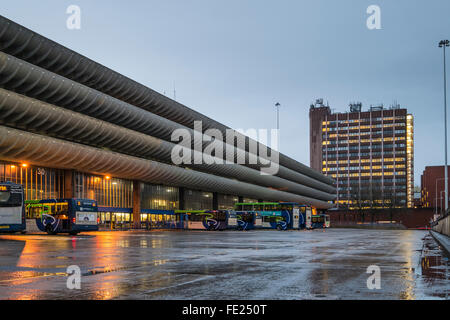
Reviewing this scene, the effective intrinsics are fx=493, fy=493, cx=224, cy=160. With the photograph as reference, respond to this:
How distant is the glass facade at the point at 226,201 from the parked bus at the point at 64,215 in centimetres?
6252

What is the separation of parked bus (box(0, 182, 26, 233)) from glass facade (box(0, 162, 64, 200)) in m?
21.0

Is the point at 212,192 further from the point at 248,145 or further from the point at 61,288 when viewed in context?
the point at 61,288

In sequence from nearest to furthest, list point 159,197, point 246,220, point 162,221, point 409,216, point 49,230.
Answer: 1. point 49,230
2. point 246,220
3. point 162,221
4. point 159,197
5. point 409,216

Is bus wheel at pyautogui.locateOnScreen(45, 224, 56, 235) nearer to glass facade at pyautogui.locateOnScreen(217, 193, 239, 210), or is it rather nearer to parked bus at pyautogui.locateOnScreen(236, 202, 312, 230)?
parked bus at pyautogui.locateOnScreen(236, 202, 312, 230)

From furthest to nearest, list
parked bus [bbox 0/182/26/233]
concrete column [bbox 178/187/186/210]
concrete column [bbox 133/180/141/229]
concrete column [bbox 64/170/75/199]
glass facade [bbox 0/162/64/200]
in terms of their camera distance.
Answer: concrete column [bbox 178/187/186/210], concrete column [bbox 133/180/141/229], concrete column [bbox 64/170/75/199], glass facade [bbox 0/162/64/200], parked bus [bbox 0/182/26/233]

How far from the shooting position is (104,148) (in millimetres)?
66938

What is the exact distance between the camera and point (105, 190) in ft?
236

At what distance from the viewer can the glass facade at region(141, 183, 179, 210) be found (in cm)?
8242

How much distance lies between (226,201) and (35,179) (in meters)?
57.8

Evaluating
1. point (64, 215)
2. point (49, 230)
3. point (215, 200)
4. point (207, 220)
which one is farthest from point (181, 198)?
point (64, 215)

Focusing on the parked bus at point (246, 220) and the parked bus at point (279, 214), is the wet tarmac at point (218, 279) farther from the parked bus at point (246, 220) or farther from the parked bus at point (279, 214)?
the parked bus at point (279, 214)

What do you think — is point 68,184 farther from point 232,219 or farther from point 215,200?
point 215,200

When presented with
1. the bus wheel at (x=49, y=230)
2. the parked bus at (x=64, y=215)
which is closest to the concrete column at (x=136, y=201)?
the parked bus at (x=64, y=215)

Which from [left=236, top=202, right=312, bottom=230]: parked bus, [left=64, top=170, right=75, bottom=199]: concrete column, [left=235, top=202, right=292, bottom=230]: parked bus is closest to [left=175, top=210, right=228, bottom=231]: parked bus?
[left=235, top=202, right=292, bottom=230]: parked bus
